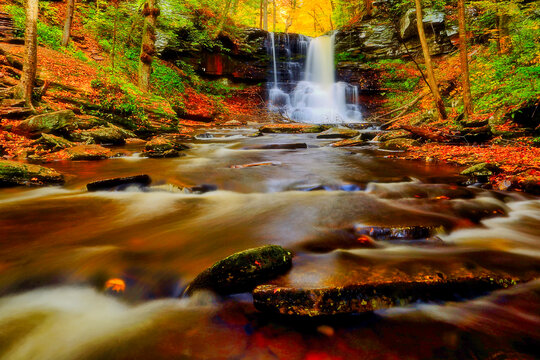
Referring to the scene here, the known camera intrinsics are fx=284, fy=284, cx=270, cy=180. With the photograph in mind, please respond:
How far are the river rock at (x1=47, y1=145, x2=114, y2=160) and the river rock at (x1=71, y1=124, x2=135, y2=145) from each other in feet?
3.35

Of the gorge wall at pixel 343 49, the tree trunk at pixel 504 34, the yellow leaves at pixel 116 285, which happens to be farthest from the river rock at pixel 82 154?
the tree trunk at pixel 504 34

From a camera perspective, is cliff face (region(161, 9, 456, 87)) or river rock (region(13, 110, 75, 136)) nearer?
river rock (region(13, 110, 75, 136))

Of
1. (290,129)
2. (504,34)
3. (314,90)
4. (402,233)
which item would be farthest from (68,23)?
(504,34)

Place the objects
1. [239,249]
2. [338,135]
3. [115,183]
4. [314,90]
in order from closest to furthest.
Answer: [239,249] < [115,183] < [338,135] < [314,90]

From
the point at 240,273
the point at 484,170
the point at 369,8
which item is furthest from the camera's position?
the point at 369,8

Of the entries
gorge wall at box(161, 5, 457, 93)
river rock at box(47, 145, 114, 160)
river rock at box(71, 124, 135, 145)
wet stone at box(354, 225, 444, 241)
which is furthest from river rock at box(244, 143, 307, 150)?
gorge wall at box(161, 5, 457, 93)

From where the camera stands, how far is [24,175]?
4812 millimetres

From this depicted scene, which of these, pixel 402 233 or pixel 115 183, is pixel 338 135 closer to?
pixel 115 183

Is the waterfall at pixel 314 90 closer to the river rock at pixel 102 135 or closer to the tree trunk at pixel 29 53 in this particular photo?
the river rock at pixel 102 135

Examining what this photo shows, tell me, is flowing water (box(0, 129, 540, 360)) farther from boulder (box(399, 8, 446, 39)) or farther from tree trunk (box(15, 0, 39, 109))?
boulder (box(399, 8, 446, 39))

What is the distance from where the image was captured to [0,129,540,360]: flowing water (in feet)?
5.53

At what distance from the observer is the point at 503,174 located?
17.1 feet

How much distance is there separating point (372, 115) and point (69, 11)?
18.0 metres

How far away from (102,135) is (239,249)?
26.9ft
